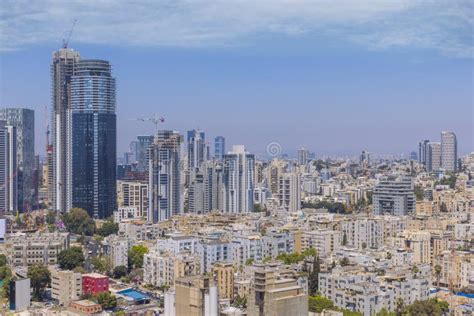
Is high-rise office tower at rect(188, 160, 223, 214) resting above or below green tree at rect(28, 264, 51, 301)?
above

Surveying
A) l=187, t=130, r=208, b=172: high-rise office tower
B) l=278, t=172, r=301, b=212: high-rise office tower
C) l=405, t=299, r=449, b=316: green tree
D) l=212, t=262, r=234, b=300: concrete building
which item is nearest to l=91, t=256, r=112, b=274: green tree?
l=212, t=262, r=234, b=300: concrete building

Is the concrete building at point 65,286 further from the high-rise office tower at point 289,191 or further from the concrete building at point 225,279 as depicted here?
the high-rise office tower at point 289,191

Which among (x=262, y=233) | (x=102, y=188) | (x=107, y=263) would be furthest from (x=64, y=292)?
(x=102, y=188)

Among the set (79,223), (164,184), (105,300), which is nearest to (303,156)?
(164,184)

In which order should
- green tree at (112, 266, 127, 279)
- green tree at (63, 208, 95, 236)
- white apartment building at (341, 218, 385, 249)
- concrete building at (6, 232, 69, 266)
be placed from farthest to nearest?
green tree at (63, 208, 95, 236), white apartment building at (341, 218, 385, 249), concrete building at (6, 232, 69, 266), green tree at (112, 266, 127, 279)

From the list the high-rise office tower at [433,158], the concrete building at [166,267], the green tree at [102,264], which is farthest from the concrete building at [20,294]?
the high-rise office tower at [433,158]

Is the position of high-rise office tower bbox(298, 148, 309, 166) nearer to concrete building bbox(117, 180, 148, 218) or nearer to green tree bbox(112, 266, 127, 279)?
concrete building bbox(117, 180, 148, 218)

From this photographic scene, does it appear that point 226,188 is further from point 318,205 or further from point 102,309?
point 102,309
